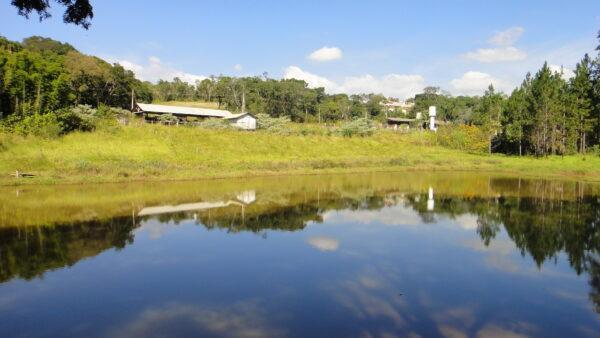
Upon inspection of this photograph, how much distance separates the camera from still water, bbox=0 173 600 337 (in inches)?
390

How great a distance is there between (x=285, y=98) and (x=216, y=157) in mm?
56486

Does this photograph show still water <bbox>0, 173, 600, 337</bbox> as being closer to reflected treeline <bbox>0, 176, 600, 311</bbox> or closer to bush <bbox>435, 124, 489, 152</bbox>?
reflected treeline <bbox>0, 176, 600, 311</bbox>

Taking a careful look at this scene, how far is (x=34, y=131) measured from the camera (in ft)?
134

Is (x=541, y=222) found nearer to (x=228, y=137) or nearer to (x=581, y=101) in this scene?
(x=228, y=137)

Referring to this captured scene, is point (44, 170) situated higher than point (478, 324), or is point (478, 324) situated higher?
point (44, 170)

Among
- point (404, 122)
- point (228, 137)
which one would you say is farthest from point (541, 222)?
point (404, 122)

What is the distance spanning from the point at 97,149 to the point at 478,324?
127 ft

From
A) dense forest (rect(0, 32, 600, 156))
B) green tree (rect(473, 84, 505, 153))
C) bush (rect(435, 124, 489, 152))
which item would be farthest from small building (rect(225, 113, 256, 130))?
green tree (rect(473, 84, 505, 153))

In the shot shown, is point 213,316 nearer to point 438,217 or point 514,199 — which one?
point 438,217

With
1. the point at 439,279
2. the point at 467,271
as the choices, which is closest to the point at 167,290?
the point at 439,279

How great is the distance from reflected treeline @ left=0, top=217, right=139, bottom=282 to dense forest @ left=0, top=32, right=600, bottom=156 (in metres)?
28.9

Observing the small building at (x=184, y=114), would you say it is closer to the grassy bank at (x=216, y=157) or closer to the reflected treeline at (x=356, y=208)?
the grassy bank at (x=216, y=157)

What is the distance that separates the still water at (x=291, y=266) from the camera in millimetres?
9906

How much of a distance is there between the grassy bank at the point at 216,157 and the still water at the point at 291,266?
6770 millimetres
